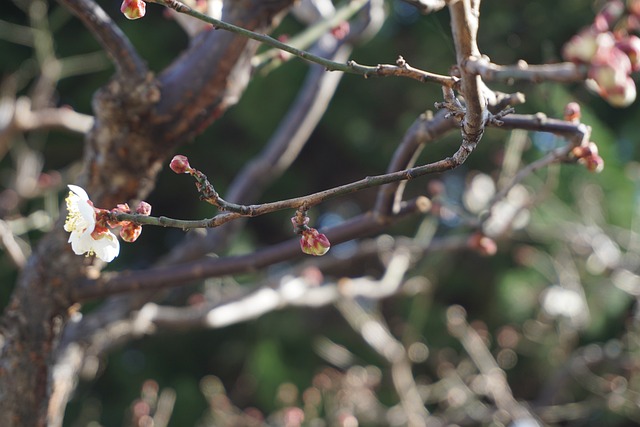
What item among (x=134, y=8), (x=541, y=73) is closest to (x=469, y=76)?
(x=541, y=73)

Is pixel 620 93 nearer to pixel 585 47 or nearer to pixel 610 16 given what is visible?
pixel 585 47

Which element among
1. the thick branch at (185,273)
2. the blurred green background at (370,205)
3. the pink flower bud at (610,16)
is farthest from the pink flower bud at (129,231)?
the blurred green background at (370,205)

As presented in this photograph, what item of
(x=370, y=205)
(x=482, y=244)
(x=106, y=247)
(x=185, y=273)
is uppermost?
(x=482, y=244)

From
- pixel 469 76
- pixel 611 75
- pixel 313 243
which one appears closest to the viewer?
pixel 611 75

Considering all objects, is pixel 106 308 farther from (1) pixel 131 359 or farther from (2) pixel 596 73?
(1) pixel 131 359

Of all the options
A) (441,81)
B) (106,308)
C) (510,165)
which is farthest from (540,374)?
(441,81)

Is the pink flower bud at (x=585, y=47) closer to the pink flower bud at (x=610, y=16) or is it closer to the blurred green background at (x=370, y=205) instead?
the pink flower bud at (x=610, y=16)
